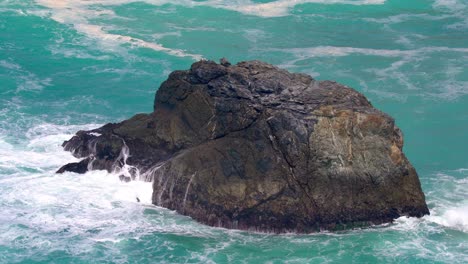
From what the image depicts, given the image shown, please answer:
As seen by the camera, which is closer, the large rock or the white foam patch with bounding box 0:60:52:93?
the large rock

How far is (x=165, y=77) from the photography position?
7556cm

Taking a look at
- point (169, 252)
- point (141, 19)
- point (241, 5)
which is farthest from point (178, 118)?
point (241, 5)

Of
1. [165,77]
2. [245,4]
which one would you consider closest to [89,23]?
[165,77]

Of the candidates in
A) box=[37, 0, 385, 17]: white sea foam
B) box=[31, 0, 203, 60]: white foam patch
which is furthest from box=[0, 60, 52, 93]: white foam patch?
box=[37, 0, 385, 17]: white sea foam

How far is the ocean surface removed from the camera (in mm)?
44125

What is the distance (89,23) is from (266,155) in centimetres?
4692

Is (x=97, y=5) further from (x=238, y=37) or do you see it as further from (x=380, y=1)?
(x=380, y=1)

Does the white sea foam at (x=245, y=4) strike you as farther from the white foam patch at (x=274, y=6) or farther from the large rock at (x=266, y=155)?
the large rock at (x=266, y=155)

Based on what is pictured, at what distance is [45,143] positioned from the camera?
2318 inches

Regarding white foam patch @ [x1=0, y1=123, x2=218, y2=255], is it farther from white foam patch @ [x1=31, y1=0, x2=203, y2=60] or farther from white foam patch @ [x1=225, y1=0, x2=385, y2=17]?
white foam patch @ [x1=225, y1=0, x2=385, y2=17]

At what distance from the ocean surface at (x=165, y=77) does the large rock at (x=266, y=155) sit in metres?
1.24

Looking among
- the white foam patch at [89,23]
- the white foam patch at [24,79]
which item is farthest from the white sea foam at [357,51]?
the white foam patch at [24,79]

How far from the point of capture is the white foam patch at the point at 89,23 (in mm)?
82375

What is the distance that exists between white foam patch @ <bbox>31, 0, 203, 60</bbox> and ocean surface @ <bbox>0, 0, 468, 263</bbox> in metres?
0.22
